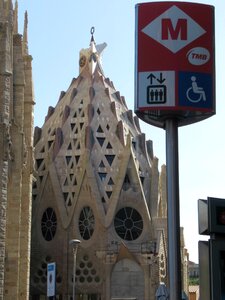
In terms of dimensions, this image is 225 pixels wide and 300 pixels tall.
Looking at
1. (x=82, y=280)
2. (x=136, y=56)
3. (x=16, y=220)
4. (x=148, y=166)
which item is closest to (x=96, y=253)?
(x=82, y=280)

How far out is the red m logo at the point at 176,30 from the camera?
737 cm

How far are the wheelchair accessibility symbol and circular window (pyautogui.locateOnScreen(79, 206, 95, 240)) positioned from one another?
4492 cm

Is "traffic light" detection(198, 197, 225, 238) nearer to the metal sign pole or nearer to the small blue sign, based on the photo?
the metal sign pole

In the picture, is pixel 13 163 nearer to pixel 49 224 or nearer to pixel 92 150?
pixel 49 224

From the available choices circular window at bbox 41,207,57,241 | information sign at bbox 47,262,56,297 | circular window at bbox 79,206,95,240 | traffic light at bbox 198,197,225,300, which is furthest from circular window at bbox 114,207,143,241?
traffic light at bbox 198,197,225,300

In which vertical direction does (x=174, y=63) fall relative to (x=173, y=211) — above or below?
above

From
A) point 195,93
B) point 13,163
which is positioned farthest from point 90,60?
point 195,93

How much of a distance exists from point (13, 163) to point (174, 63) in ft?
93.7

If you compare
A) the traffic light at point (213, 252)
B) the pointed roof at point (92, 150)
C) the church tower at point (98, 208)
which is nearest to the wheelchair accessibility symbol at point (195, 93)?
the traffic light at point (213, 252)

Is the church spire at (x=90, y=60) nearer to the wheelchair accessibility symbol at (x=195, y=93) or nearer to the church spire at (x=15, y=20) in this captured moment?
the church spire at (x=15, y=20)

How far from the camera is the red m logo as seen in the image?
7.37 meters

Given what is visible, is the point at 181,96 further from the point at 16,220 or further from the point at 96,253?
the point at 96,253

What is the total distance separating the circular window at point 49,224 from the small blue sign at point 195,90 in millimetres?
46333

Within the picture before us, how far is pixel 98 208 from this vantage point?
Answer: 51.4 m
